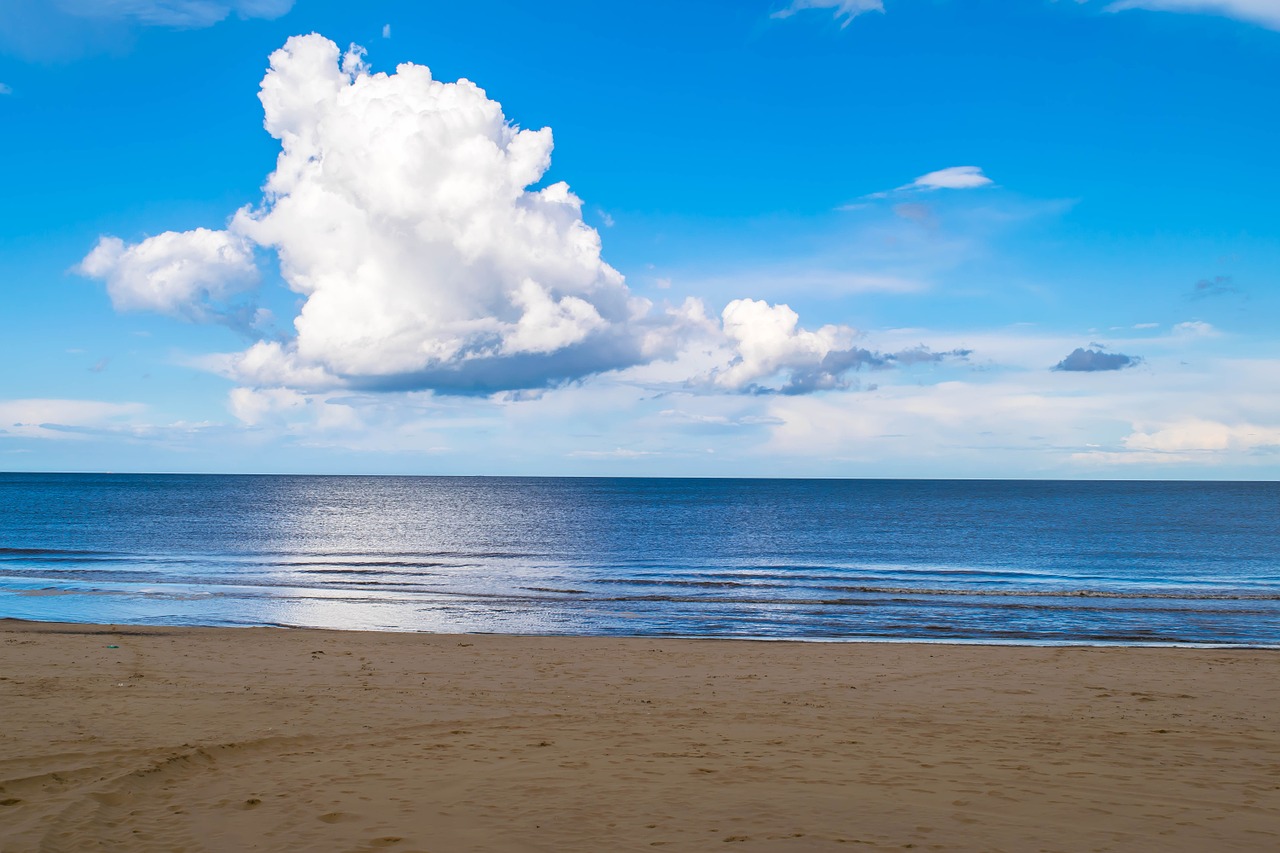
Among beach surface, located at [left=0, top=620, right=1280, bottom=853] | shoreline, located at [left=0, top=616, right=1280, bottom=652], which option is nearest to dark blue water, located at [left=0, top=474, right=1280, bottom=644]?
shoreline, located at [left=0, top=616, right=1280, bottom=652]

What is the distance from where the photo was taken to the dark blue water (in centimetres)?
2803

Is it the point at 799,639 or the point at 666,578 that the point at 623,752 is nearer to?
the point at 799,639

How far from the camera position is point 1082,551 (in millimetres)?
58625

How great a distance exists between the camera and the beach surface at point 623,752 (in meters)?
8.28

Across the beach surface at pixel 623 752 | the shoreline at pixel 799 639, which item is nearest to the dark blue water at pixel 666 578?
the shoreline at pixel 799 639

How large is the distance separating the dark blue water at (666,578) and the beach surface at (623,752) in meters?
8.53

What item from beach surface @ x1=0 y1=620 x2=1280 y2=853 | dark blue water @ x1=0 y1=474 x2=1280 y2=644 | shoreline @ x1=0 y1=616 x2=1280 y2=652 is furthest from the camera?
dark blue water @ x1=0 y1=474 x2=1280 y2=644

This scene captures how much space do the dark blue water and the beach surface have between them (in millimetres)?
8534

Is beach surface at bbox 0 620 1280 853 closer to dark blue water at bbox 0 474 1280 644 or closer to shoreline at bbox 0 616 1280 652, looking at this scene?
shoreline at bbox 0 616 1280 652

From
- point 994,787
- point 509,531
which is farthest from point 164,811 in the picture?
point 509,531

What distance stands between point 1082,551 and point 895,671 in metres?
47.5

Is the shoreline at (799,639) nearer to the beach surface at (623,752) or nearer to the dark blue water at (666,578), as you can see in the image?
the dark blue water at (666,578)

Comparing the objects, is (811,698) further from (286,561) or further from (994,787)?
(286,561)

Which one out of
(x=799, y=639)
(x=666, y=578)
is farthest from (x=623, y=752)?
(x=666, y=578)
